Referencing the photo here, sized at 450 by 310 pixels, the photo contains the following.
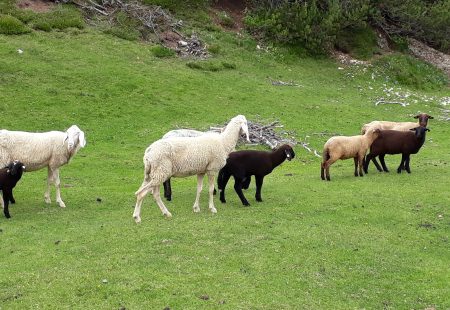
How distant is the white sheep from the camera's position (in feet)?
43.2

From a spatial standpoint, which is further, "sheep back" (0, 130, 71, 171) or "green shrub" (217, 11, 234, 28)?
"green shrub" (217, 11, 234, 28)

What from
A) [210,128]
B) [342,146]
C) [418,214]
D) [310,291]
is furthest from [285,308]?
[210,128]

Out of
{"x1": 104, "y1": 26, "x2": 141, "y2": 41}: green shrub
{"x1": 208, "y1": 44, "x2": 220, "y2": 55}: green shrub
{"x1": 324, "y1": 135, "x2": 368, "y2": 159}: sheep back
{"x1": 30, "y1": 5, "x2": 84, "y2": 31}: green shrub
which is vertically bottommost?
{"x1": 324, "y1": 135, "x2": 368, "y2": 159}: sheep back

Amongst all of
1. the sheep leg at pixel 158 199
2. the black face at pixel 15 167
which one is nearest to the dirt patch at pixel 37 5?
the black face at pixel 15 167

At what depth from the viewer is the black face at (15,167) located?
40.7ft

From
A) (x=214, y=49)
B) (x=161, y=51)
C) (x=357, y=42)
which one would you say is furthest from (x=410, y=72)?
(x=161, y=51)

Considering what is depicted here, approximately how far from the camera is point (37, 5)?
33500 millimetres

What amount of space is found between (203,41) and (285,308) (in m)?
A: 28.6

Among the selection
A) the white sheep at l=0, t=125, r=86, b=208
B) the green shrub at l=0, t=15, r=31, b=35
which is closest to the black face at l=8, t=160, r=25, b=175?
the white sheep at l=0, t=125, r=86, b=208

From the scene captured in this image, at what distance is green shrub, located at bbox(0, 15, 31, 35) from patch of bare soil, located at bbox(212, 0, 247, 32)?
43.9ft

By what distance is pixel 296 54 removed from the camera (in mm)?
36594

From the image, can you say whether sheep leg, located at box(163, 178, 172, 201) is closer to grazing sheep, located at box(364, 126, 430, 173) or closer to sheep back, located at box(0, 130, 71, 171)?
sheep back, located at box(0, 130, 71, 171)

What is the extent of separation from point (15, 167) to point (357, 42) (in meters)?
Answer: 31.4

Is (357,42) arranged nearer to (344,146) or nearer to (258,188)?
(344,146)
